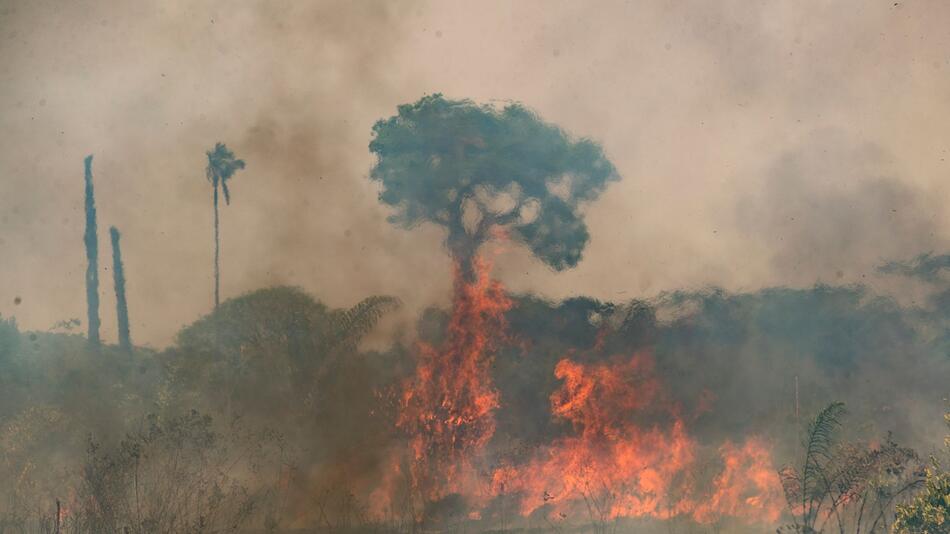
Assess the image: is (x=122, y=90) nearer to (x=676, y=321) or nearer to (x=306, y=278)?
(x=306, y=278)

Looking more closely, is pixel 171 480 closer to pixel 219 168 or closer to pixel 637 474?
pixel 219 168

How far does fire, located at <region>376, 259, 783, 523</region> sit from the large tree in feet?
9.40

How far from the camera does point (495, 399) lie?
28.6m

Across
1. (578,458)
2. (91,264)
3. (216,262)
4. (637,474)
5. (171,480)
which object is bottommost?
(637,474)

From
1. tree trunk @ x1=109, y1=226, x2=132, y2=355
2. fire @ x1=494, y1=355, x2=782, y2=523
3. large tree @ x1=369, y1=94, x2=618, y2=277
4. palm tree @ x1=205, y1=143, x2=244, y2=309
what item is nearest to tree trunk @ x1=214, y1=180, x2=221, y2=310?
palm tree @ x1=205, y1=143, x2=244, y2=309

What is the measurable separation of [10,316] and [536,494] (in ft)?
53.5

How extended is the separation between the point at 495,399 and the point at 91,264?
12.7 meters

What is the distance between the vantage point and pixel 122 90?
95.5 ft

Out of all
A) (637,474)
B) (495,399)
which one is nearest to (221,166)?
(495,399)

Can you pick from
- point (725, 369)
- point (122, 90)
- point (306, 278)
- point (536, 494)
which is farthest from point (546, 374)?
point (122, 90)

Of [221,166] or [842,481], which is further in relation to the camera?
[221,166]

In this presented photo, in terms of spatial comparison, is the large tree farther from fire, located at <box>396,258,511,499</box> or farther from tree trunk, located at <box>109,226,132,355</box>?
tree trunk, located at <box>109,226,132,355</box>

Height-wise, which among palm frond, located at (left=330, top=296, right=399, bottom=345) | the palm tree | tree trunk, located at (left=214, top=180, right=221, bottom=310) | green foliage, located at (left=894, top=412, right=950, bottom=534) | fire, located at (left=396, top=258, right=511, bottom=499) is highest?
the palm tree

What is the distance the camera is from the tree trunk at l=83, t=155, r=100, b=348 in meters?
28.6
